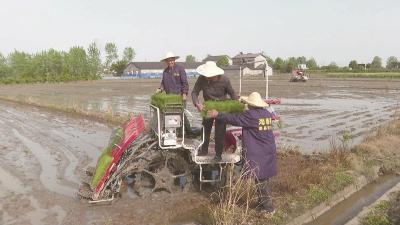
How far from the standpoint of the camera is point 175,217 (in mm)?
5625

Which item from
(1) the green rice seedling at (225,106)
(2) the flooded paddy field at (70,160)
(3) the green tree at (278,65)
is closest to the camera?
(2) the flooded paddy field at (70,160)

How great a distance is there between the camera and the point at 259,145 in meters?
5.30

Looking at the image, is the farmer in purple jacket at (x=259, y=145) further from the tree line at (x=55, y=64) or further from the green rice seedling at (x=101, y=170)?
the tree line at (x=55, y=64)

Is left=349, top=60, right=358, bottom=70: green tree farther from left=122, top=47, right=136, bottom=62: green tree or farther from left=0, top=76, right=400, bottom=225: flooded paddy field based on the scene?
left=0, top=76, right=400, bottom=225: flooded paddy field

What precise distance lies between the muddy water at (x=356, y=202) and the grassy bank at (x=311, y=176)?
0.69ft

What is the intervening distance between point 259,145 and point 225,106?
3.25 ft

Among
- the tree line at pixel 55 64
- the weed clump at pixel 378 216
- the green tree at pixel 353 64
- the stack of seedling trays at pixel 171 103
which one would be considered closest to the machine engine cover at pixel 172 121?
the stack of seedling trays at pixel 171 103

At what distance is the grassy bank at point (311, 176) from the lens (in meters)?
5.13

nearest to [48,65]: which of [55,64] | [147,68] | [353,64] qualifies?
[55,64]

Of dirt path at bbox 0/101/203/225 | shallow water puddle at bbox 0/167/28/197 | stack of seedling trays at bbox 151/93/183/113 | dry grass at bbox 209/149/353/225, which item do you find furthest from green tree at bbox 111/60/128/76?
stack of seedling trays at bbox 151/93/183/113

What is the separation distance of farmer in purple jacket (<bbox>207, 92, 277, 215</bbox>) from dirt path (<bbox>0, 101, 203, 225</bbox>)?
124 cm

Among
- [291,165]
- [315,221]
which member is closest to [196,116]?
[291,165]

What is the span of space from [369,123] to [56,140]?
1039cm

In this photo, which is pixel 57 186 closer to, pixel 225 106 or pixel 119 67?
pixel 225 106
